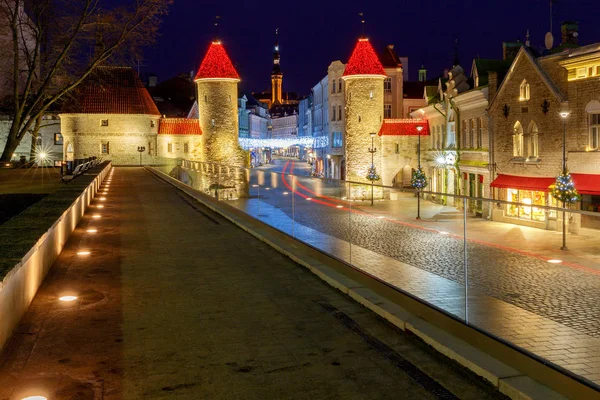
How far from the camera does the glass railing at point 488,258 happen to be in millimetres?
6027

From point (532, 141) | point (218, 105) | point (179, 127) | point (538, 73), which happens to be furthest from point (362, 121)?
point (538, 73)

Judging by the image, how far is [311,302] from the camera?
879cm

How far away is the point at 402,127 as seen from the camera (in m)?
52.2

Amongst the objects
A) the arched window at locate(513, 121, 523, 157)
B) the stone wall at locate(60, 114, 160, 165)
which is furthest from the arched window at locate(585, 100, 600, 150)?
the stone wall at locate(60, 114, 160, 165)

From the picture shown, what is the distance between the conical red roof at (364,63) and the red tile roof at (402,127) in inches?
158

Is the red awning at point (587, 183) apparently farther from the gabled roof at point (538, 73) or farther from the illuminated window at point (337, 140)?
the illuminated window at point (337, 140)

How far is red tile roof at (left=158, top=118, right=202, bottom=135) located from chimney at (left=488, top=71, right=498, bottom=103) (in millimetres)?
32630

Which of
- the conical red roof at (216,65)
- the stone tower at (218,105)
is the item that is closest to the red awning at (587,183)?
the stone tower at (218,105)

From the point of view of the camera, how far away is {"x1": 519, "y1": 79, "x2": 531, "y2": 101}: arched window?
3011cm

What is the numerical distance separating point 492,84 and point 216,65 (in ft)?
99.4

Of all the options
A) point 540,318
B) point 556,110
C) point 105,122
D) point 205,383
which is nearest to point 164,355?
point 205,383

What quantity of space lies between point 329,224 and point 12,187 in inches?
596

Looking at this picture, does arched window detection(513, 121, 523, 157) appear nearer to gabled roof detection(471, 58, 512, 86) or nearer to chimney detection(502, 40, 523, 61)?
gabled roof detection(471, 58, 512, 86)

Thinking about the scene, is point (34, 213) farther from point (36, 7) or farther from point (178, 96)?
point (178, 96)
